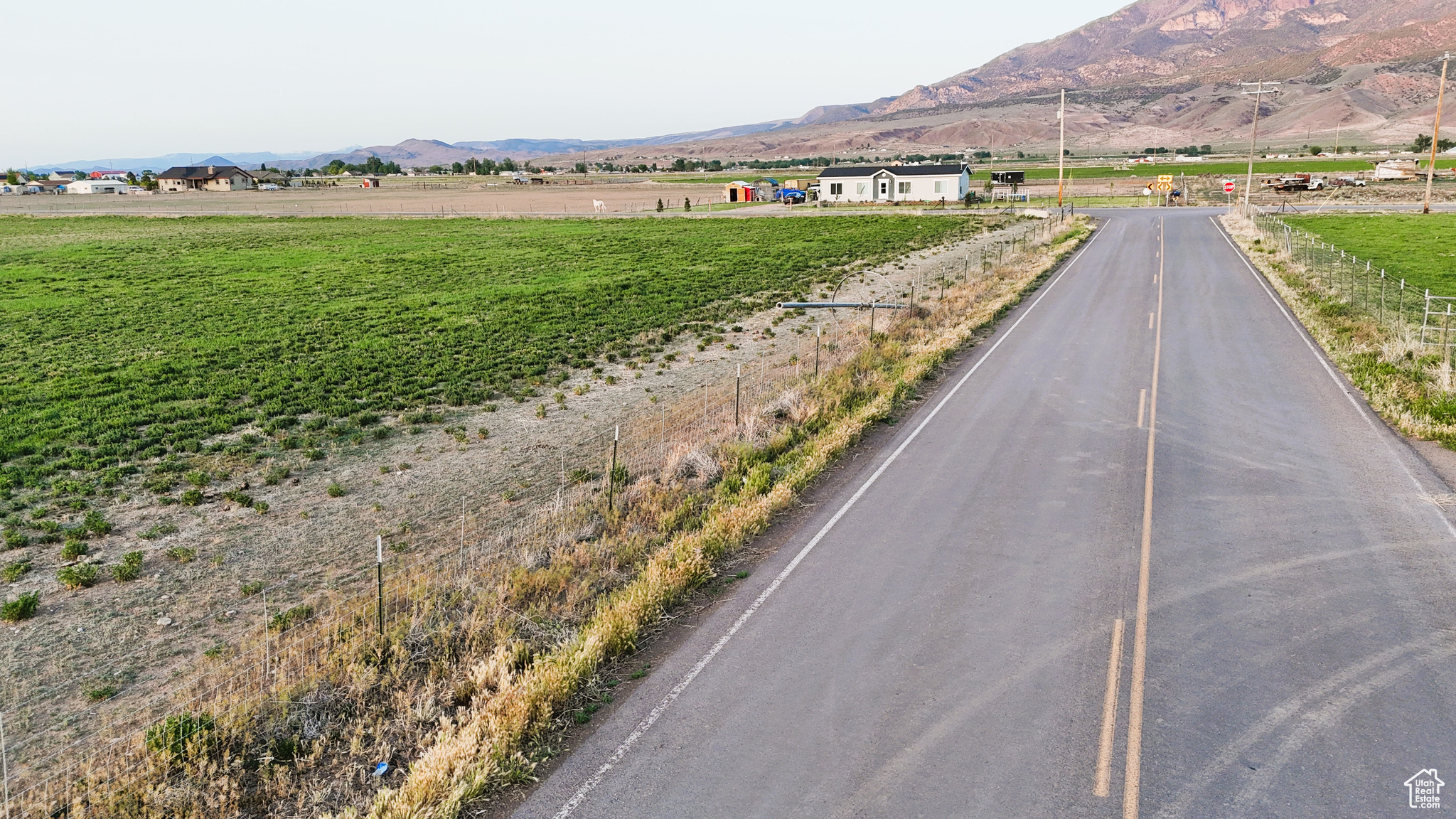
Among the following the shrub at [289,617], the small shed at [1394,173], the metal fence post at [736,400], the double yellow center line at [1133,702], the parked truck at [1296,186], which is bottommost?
the double yellow center line at [1133,702]

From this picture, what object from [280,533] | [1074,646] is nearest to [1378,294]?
[1074,646]

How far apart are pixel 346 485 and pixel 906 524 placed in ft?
30.6

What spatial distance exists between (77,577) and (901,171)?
9615 cm

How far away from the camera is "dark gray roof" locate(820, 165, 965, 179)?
3780 inches

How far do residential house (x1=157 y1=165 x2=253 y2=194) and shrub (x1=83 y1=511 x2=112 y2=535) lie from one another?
18710 centimetres

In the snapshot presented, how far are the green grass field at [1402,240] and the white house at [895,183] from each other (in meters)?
36.2

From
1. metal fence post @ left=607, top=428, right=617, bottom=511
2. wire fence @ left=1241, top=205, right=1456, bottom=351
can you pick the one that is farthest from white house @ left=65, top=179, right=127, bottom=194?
metal fence post @ left=607, top=428, right=617, bottom=511

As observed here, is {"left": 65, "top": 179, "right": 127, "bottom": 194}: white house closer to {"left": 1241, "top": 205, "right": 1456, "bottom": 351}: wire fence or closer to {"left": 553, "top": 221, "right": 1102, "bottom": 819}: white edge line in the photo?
{"left": 1241, "top": 205, "right": 1456, "bottom": 351}: wire fence

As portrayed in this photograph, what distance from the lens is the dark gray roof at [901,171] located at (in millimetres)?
96000

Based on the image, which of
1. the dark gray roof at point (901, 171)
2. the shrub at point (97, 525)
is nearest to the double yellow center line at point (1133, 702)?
the shrub at point (97, 525)

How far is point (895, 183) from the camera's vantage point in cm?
9819

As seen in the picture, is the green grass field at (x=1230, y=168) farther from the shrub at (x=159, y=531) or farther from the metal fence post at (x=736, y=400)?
the shrub at (x=159, y=531)

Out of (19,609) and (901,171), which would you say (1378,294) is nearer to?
(19,609)

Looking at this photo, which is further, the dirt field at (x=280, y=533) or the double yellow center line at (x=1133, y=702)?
the dirt field at (x=280, y=533)
